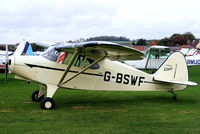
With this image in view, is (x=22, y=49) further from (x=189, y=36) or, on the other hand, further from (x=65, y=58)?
(x=189, y=36)

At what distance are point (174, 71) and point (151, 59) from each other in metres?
14.7

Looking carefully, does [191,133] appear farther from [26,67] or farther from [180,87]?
[26,67]

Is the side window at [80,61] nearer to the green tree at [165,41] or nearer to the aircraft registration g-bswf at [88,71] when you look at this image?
the aircraft registration g-bswf at [88,71]

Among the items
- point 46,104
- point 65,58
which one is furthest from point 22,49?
point 46,104

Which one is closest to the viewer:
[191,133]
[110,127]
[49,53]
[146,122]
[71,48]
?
[191,133]

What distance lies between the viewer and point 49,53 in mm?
9258

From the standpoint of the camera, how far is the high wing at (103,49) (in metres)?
7.56

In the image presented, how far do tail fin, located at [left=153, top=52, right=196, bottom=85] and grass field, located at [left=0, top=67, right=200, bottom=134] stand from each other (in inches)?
30.3

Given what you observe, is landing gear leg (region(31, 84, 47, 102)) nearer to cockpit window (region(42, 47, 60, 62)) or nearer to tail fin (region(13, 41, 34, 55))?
cockpit window (region(42, 47, 60, 62))

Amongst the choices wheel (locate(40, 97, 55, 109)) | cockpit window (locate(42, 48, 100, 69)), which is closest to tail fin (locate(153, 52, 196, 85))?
cockpit window (locate(42, 48, 100, 69))

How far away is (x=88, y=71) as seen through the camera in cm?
949

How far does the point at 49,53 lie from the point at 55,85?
3.36 feet

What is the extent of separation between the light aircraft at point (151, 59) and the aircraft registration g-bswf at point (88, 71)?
45.3 feet

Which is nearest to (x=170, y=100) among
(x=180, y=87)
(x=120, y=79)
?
(x=180, y=87)
